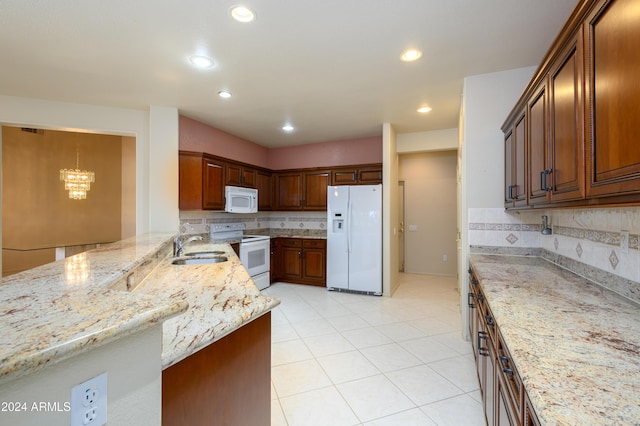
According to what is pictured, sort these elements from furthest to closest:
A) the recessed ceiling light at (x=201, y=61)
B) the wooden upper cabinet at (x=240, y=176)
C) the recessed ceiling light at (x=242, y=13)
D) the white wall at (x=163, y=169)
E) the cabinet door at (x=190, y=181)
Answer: the wooden upper cabinet at (x=240, y=176) < the cabinet door at (x=190, y=181) < the white wall at (x=163, y=169) < the recessed ceiling light at (x=201, y=61) < the recessed ceiling light at (x=242, y=13)

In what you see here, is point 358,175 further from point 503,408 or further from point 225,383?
point 225,383

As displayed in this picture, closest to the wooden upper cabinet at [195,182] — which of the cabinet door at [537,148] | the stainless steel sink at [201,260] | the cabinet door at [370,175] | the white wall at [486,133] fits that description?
the stainless steel sink at [201,260]

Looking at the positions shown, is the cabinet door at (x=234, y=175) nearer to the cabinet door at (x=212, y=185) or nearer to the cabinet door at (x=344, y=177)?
the cabinet door at (x=212, y=185)

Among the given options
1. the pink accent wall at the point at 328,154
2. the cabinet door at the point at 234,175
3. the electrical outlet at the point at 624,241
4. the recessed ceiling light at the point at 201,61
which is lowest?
the electrical outlet at the point at 624,241

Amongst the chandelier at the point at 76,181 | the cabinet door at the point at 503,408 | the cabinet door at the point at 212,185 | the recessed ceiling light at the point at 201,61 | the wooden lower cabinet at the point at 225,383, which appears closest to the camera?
the wooden lower cabinet at the point at 225,383

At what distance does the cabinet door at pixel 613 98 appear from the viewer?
851 mm

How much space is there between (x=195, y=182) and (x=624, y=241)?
12.9 feet

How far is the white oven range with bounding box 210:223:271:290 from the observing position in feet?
14.2

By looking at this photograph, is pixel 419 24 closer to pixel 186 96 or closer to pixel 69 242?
pixel 186 96

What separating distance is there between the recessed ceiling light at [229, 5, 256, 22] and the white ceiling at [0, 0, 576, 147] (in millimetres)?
44

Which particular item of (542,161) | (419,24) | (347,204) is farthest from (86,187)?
(542,161)

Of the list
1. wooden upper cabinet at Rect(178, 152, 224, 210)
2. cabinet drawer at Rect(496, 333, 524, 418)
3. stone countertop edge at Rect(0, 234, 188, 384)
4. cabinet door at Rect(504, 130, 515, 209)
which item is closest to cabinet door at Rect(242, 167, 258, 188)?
wooden upper cabinet at Rect(178, 152, 224, 210)

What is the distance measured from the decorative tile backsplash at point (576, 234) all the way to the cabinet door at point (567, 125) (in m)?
0.36

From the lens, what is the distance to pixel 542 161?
1627 mm
